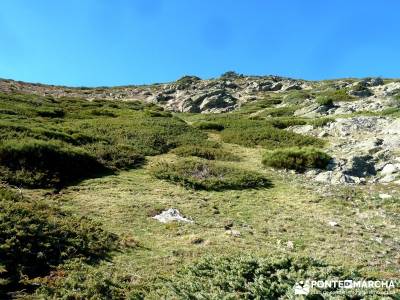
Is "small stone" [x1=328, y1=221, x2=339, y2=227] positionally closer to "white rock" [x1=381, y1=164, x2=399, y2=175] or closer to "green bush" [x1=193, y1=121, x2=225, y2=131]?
"white rock" [x1=381, y1=164, x2=399, y2=175]

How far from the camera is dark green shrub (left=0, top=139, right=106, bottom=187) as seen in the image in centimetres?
1986

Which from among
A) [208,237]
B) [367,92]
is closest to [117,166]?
[208,237]

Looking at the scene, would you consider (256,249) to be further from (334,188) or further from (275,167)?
(275,167)

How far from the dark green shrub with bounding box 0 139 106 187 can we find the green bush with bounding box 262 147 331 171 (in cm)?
1049

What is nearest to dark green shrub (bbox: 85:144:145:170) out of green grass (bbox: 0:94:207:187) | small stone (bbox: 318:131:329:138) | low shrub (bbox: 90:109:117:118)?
green grass (bbox: 0:94:207:187)

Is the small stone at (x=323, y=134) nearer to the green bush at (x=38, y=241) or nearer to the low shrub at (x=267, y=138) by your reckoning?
the low shrub at (x=267, y=138)

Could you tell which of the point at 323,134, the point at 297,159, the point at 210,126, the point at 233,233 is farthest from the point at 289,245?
the point at 210,126

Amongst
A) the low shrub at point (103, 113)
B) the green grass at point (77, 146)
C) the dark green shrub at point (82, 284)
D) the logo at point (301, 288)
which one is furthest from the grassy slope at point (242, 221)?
the low shrub at point (103, 113)

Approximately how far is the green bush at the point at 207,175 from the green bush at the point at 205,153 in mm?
2624

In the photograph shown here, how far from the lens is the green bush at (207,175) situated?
22.0 meters

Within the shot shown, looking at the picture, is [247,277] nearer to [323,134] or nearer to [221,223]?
[221,223]

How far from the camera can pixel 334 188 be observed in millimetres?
21438

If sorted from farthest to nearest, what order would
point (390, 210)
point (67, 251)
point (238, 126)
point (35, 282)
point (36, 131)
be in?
point (238, 126) < point (36, 131) < point (390, 210) < point (67, 251) < point (35, 282)

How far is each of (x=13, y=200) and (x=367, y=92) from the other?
53.4 m
